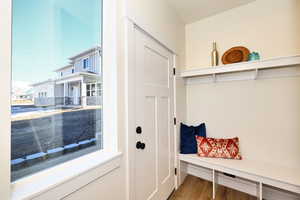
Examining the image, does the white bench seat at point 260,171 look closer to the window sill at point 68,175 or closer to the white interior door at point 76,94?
the window sill at point 68,175

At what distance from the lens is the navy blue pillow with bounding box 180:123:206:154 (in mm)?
2148

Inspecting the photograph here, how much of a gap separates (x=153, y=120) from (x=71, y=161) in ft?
2.92

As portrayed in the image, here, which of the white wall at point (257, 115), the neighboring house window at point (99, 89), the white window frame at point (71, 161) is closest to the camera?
the white window frame at point (71, 161)

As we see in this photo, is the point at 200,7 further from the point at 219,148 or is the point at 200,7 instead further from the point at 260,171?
the point at 260,171

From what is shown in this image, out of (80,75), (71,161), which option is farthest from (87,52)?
(71,161)

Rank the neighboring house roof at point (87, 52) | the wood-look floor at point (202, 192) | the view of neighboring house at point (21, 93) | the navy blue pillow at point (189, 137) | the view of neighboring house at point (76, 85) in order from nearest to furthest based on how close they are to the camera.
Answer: the view of neighboring house at point (21, 93) → the view of neighboring house at point (76, 85) → the neighboring house roof at point (87, 52) → the wood-look floor at point (202, 192) → the navy blue pillow at point (189, 137)

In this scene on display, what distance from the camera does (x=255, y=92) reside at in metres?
1.94

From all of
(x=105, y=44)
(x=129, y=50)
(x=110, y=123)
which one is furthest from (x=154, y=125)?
(x=105, y=44)

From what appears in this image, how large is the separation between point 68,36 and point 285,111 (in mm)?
2389

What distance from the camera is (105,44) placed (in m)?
1.15

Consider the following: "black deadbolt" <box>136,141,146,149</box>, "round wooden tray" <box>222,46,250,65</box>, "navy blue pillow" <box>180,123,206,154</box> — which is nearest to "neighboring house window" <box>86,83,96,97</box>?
"black deadbolt" <box>136,141,146,149</box>

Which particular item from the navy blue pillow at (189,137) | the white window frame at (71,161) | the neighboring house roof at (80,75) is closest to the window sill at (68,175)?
the white window frame at (71,161)

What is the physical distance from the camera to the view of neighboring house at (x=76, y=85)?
0.87 m

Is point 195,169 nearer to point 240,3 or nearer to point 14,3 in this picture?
point 240,3
